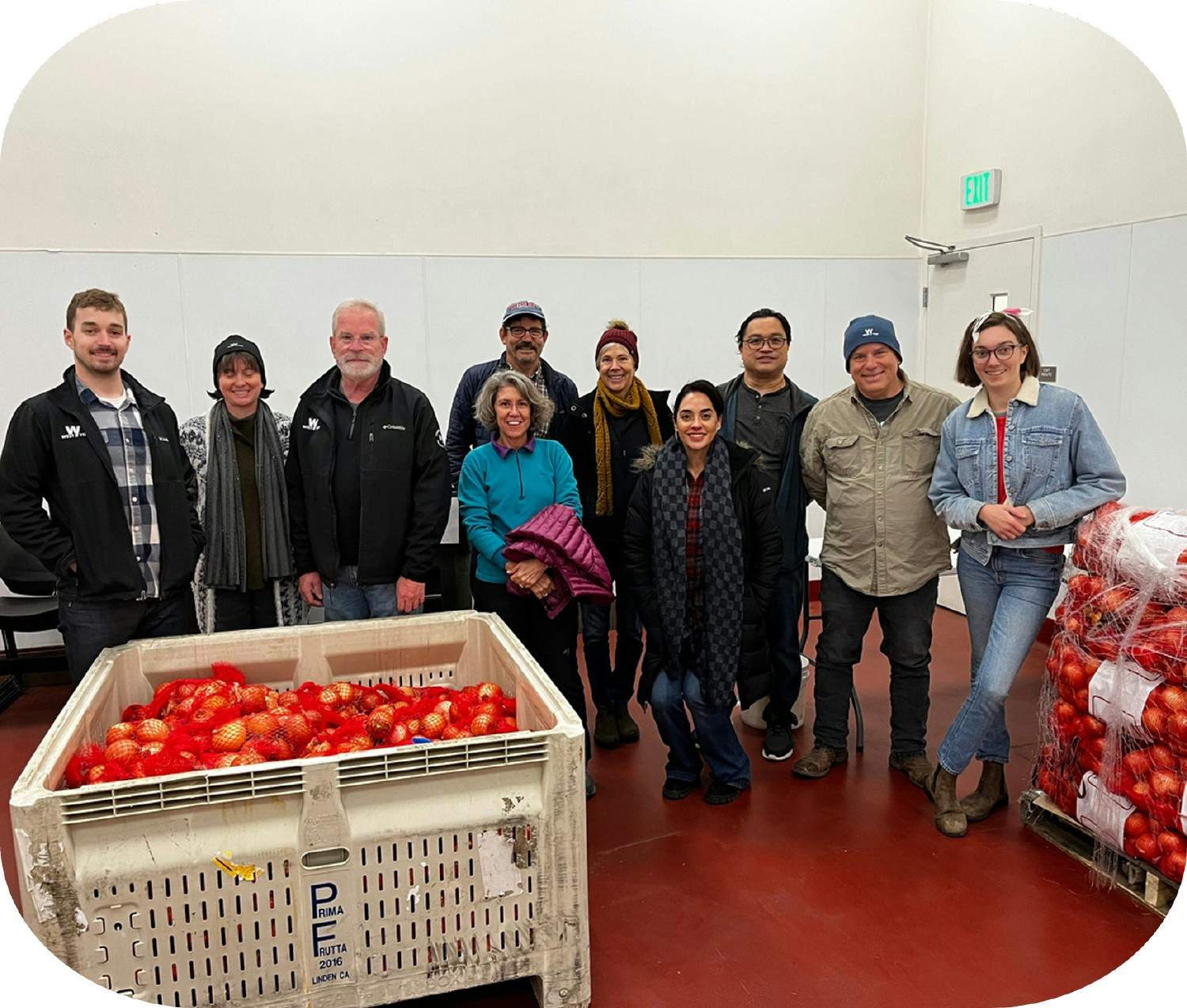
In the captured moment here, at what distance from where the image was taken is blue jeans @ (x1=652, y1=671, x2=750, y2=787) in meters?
3.06

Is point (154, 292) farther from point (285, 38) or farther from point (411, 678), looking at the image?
point (411, 678)

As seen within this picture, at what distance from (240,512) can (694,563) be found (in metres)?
1.58

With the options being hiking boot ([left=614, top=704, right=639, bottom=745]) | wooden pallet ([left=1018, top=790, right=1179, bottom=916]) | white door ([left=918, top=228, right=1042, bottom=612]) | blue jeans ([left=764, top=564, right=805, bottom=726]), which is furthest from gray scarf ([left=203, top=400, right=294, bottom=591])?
white door ([left=918, top=228, right=1042, bottom=612])

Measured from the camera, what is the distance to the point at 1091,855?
271 centimetres

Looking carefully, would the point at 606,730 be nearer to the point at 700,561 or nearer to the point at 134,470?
the point at 700,561

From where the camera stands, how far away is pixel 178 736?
2.04m

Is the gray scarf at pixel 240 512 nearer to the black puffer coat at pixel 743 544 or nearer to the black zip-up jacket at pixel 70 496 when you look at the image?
the black zip-up jacket at pixel 70 496

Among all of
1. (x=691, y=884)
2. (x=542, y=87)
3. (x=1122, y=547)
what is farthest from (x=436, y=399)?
(x=1122, y=547)

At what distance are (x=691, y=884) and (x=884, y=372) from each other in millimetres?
1777

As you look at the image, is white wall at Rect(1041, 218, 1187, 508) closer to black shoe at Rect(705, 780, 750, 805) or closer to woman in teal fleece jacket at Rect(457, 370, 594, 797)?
black shoe at Rect(705, 780, 750, 805)

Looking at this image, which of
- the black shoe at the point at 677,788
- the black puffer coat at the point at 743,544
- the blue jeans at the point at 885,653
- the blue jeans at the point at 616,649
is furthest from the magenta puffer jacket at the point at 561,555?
the blue jeans at the point at 885,653

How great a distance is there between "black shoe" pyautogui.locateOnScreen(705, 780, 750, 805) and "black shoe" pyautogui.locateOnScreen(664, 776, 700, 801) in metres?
0.06

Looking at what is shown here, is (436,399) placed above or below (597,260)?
below

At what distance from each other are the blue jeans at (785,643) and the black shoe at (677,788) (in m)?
0.58
